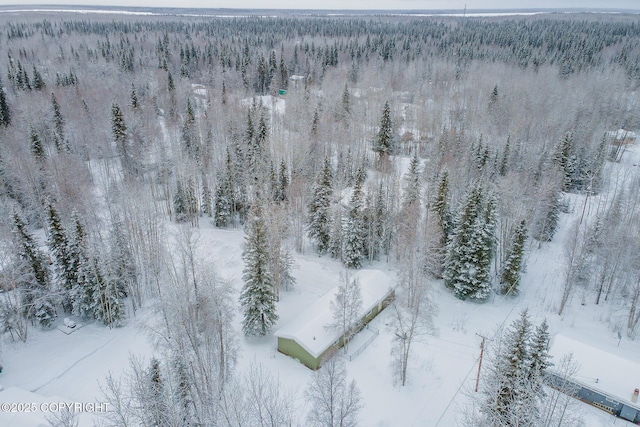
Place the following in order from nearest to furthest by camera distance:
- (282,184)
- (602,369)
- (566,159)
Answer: (602,369) < (282,184) < (566,159)

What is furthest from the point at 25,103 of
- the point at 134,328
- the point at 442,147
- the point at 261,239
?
the point at 442,147

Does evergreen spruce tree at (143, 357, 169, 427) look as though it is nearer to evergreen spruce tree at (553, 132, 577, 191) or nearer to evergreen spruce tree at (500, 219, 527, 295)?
evergreen spruce tree at (500, 219, 527, 295)

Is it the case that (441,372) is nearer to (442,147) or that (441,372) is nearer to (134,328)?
(134,328)

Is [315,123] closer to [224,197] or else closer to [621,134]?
[224,197]

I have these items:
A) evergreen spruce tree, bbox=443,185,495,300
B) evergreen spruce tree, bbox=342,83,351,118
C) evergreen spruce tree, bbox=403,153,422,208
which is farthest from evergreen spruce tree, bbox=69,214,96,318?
evergreen spruce tree, bbox=342,83,351,118

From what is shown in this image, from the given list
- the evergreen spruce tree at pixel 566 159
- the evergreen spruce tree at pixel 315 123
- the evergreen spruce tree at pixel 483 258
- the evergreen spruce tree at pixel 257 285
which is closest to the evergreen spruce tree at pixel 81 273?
the evergreen spruce tree at pixel 257 285

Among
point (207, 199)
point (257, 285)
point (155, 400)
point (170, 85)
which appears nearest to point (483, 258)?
point (257, 285)
